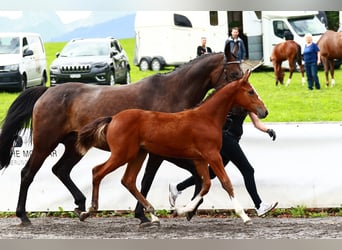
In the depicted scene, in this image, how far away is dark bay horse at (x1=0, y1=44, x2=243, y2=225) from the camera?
28.6 ft

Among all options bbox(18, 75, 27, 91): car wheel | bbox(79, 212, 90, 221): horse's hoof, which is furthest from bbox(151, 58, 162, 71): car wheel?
bbox(79, 212, 90, 221): horse's hoof

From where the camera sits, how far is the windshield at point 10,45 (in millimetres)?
9828

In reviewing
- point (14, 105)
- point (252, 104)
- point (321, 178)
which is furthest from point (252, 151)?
point (14, 105)

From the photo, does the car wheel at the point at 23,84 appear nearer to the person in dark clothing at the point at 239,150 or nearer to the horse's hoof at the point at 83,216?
the horse's hoof at the point at 83,216

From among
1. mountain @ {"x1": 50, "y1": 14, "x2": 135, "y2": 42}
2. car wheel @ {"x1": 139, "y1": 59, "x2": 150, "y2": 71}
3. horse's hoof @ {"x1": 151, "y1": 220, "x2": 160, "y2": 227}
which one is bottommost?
horse's hoof @ {"x1": 151, "y1": 220, "x2": 160, "y2": 227}

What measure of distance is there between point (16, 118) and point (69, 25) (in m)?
1.23

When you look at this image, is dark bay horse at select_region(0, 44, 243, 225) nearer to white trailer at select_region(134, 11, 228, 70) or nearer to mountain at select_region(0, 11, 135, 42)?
mountain at select_region(0, 11, 135, 42)

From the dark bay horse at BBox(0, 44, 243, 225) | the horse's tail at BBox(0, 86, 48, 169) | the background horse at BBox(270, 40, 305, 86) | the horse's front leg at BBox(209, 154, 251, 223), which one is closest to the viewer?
the horse's front leg at BBox(209, 154, 251, 223)

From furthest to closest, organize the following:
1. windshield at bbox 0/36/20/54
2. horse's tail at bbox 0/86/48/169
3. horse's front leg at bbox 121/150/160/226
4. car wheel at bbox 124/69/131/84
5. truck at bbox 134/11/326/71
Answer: car wheel at bbox 124/69/131/84, windshield at bbox 0/36/20/54, truck at bbox 134/11/326/71, horse's tail at bbox 0/86/48/169, horse's front leg at bbox 121/150/160/226

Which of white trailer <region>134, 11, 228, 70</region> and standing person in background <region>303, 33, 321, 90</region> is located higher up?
white trailer <region>134, 11, 228, 70</region>

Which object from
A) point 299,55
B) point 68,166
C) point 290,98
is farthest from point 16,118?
point 299,55

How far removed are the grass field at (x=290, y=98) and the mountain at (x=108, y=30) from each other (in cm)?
11

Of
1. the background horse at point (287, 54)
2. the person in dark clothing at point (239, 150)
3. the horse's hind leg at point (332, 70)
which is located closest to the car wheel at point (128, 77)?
the person in dark clothing at point (239, 150)

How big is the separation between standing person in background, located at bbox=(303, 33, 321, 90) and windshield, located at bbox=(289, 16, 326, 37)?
0.44ft
